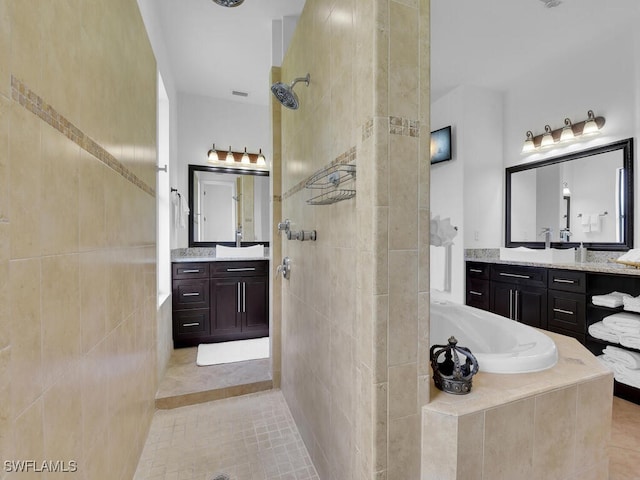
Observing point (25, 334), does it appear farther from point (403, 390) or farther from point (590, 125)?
point (590, 125)

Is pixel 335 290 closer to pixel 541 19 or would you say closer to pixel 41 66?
pixel 41 66

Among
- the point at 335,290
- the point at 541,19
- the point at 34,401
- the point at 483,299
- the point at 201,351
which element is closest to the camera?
the point at 34,401

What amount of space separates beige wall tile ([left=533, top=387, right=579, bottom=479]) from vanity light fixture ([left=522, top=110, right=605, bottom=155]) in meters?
2.75

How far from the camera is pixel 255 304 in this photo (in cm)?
335

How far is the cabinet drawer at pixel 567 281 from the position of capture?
2.44 meters

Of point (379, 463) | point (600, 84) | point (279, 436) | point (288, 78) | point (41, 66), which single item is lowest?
point (279, 436)

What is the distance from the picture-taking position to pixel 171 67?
303 cm

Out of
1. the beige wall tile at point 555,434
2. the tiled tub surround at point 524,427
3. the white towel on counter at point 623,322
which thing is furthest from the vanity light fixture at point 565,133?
the beige wall tile at point 555,434

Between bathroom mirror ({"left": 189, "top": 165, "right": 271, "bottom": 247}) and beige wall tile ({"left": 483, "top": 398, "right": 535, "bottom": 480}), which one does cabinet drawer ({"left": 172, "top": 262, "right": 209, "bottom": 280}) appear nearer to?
bathroom mirror ({"left": 189, "top": 165, "right": 271, "bottom": 247})

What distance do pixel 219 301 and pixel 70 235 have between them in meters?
2.42

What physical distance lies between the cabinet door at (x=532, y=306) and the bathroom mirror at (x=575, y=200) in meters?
0.70

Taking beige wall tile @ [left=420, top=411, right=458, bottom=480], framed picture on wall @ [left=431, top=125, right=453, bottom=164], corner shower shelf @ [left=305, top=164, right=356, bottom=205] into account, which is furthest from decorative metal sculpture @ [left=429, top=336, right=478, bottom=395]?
framed picture on wall @ [left=431, top=125, right=453, bottom=164]

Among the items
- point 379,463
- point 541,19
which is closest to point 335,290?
Answer: point 379,463

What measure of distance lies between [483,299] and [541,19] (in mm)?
2671
